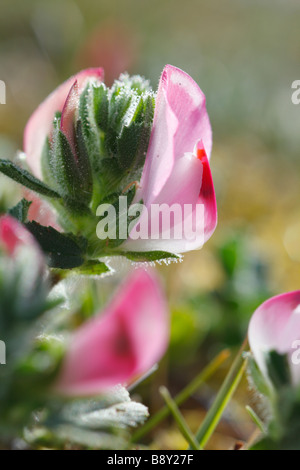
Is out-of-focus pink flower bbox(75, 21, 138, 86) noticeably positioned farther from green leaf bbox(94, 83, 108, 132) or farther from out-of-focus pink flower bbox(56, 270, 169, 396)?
out-of-focus pink flower bbox(56, 270, 169, 396)

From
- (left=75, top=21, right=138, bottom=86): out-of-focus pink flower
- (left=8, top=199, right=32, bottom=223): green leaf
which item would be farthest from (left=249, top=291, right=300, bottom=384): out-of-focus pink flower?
(left=75, top=21, right=138, bottom=86): out-of-focus pink flower

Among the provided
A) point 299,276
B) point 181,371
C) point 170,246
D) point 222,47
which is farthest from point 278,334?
point 222,47

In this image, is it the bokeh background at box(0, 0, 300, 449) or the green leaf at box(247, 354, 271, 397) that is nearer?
the green leaf at box(247, 354, 271, 397)

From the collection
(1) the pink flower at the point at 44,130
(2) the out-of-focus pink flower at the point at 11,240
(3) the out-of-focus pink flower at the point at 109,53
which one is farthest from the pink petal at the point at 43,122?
(3) the out-of-focus pink flower at the point at 109,53

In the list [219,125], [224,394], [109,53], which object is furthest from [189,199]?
[219,125]

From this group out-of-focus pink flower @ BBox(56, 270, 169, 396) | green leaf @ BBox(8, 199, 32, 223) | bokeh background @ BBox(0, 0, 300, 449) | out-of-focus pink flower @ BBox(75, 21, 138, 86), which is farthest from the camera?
out-of-focus pink flower @ BBox(75, 21, 138, 86)

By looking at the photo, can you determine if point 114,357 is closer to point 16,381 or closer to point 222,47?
point 16,381

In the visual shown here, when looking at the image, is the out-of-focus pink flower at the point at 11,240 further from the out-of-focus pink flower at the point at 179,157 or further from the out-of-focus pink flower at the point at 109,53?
the out-of-focus pink flower at the point at 109,53
